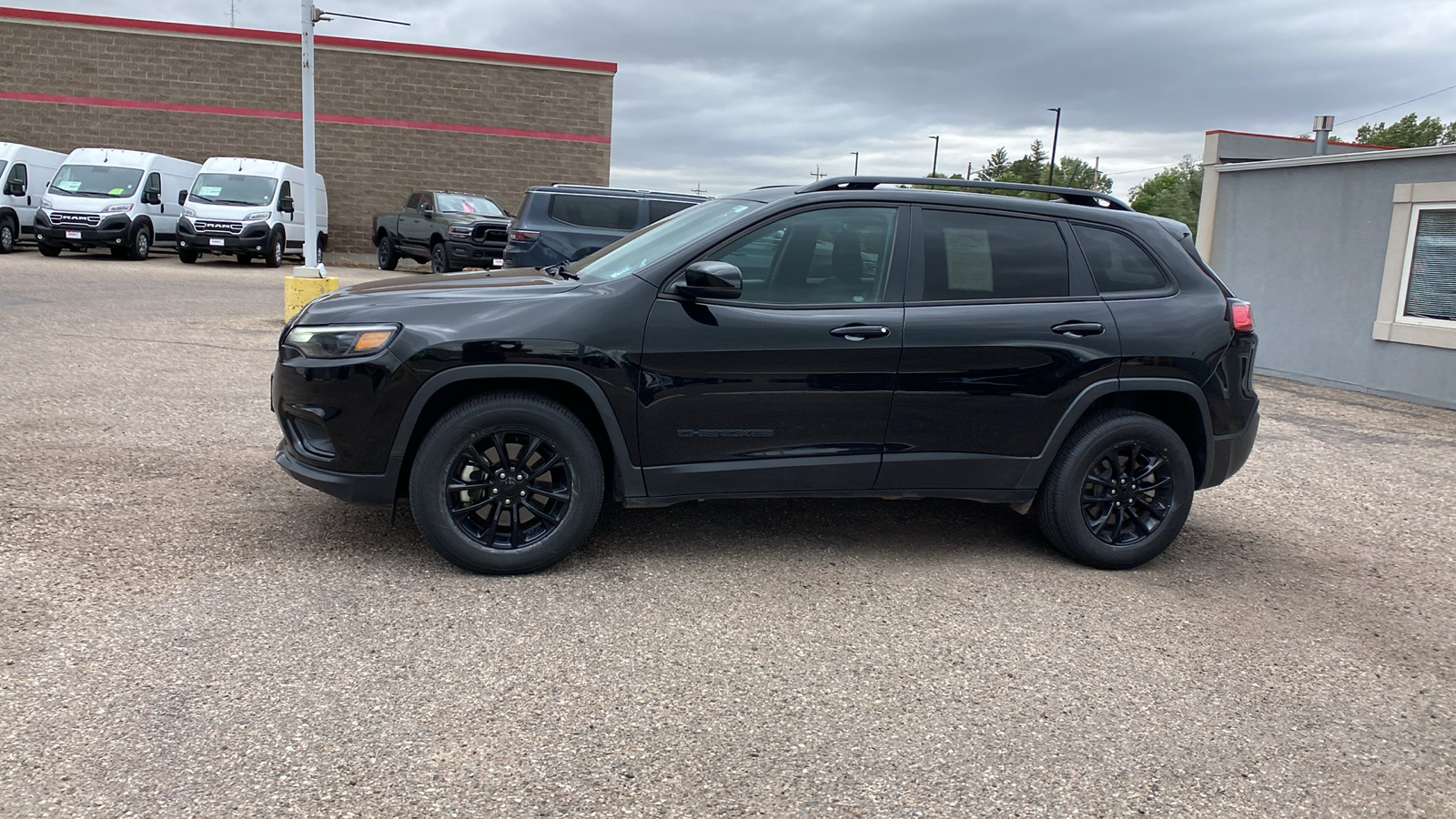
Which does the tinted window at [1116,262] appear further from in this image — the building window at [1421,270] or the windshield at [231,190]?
the windshield at [231,190]

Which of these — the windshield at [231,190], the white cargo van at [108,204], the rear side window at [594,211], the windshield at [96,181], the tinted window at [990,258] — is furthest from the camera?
the windshield at [231,190]

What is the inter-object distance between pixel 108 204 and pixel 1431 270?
907 inches

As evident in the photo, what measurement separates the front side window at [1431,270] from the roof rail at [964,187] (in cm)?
863

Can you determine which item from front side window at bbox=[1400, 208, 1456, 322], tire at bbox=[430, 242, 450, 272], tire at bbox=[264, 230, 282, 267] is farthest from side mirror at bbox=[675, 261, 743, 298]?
tire at bbox=[264, 230, 282, 267]

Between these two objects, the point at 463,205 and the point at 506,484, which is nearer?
the point at 506,484

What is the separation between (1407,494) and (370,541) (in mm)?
6612

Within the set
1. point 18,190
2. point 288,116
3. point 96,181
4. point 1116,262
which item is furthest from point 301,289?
point 288,116

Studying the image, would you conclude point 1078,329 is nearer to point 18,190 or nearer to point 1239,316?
point 1239,316

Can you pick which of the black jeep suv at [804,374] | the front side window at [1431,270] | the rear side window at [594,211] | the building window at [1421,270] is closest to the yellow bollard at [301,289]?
the rear side window at [594,211]

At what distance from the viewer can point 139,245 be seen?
2308 cm

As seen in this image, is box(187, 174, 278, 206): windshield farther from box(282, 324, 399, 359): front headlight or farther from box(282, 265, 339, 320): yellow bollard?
box(282, 324, 399, 359): front headlight

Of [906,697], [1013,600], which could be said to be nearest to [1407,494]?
[1013,600]

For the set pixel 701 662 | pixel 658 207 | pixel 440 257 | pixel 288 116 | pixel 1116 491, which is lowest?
pixel 701 662

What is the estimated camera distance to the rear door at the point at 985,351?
4840mm
